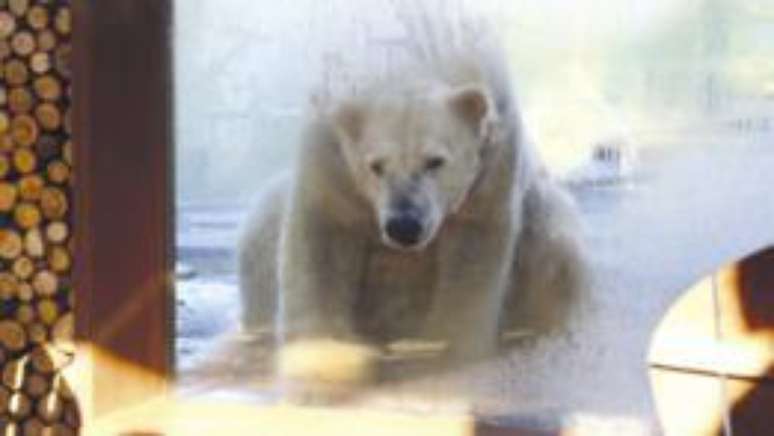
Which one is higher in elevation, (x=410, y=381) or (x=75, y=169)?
(x=75, y=169)

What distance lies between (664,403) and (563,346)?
3.59ft

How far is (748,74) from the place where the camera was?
264cm

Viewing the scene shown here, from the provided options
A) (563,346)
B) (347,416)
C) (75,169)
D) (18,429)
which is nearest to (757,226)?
(563,346)

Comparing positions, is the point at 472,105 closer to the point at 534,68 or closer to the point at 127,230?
the point at 534,68

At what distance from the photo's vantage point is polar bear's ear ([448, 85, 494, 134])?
2.89 m

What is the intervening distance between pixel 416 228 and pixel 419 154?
0.18m

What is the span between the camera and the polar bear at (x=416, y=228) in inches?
114

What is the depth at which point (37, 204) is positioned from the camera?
10.4 ft

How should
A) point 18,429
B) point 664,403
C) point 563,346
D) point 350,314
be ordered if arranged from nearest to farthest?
1. point 664,403
2. point 563,346
3. point 350,314
4. point 18,429

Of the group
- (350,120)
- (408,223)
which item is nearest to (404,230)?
(408,223)

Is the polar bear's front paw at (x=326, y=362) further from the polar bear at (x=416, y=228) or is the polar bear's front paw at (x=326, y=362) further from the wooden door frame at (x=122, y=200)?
the wooden door frame at (x=122, y=200)

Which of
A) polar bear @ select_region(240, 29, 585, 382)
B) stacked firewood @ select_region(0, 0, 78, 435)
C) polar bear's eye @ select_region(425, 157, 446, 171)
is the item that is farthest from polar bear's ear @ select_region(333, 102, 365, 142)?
stacked firewood @ select_region(0, 0, 78, 435)

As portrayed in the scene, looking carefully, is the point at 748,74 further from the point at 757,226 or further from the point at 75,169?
the point at 75,169

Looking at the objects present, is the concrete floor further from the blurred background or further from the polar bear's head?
the polar bear's head
